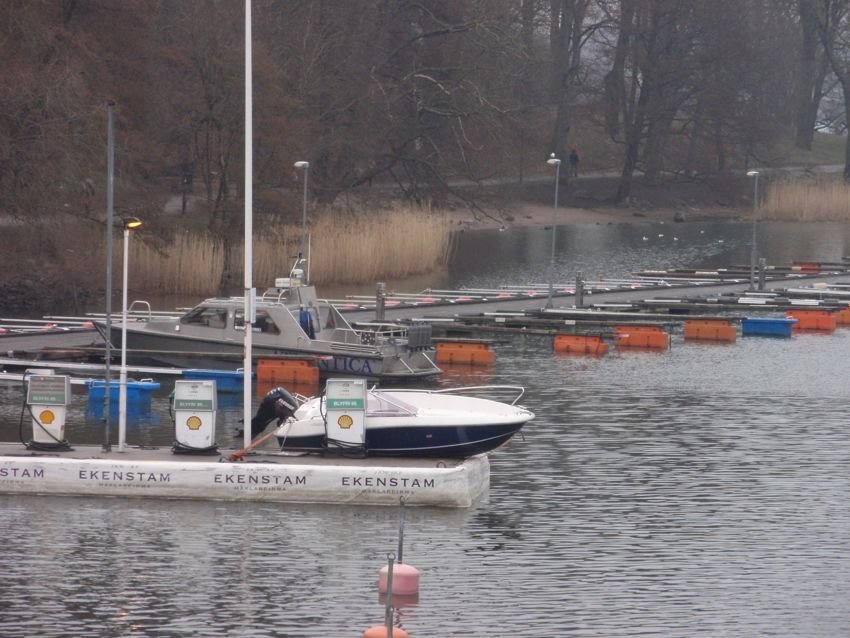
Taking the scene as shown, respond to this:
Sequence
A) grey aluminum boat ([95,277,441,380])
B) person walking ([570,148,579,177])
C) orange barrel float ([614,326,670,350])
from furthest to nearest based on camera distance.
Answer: person walking ([570,148,579,177]) → orange barrel float ([614,326,670,350]) → grey aluminum boat ([95,277,441,380])

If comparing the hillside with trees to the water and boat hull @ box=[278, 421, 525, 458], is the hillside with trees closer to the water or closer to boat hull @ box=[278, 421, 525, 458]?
the water

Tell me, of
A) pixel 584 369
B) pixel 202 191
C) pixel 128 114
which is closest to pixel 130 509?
pixel 584 369

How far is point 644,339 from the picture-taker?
41.0 meters

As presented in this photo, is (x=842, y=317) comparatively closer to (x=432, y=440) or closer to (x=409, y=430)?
(x=432, y=440)

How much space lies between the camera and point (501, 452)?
25.8 metres

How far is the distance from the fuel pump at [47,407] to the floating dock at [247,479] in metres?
0.42

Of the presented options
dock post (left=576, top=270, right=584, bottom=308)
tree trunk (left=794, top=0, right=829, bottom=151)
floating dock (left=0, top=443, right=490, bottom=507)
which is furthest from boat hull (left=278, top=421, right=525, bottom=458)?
tree trunk (left=794, top=0, right=829, bottom=151)

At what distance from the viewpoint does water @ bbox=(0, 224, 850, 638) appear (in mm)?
16141

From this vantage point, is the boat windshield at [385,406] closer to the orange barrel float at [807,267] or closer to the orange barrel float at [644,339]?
the orange barrel float at [644,339]

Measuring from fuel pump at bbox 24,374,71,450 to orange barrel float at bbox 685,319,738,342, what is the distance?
24.9 metres

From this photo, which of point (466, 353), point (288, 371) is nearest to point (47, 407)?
point (288, 371)

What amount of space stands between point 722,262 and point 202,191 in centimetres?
2343

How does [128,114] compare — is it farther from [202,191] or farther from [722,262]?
[722,262]

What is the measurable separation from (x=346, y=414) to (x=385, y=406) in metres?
0.84
